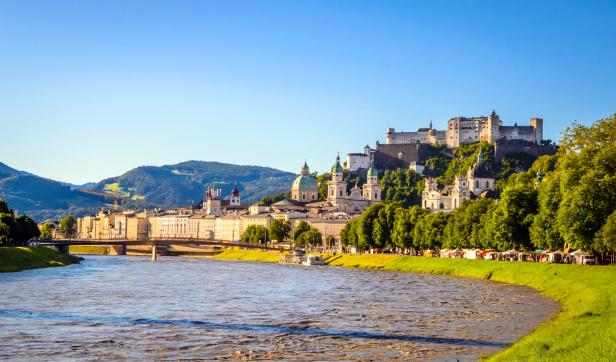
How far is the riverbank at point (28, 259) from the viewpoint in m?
91.1

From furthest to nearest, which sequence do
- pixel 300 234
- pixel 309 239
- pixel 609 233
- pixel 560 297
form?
1. pixel 300 234
2. pixel 309 239
3. pixel 609 233
4. pixel 560 297

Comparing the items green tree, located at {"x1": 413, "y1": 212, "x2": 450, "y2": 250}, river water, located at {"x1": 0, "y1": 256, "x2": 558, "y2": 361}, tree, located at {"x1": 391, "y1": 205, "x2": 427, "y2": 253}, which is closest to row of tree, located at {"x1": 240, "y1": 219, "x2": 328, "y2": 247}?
tree, located at {"x1": 391, "y1": 205, "x2": 427, "y2": 253}

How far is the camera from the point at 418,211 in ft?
441

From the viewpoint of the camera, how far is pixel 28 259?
101312mm

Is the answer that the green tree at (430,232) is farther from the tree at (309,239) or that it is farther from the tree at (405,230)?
the tree at (309,239)

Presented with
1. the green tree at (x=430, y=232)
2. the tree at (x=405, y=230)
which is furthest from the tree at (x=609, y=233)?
the tree at (x=405, y=230)

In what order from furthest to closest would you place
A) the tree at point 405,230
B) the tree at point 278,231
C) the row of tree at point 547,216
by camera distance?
the tree at point 278,231 < the tree at point 405,230 < the row of tree at point 547,216

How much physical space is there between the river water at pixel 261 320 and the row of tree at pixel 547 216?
21.3 ft

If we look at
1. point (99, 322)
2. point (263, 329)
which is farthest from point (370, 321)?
point (99, 322)

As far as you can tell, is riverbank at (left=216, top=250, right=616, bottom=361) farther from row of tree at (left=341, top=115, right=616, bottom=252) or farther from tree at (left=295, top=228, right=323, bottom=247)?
tree at (left=295, top=228, right=323, bottom=247)

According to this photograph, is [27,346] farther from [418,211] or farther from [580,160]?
[418,211]

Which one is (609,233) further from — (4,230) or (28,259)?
(4,230)

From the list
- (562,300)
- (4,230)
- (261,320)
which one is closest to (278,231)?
(4,230)

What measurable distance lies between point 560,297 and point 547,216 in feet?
67.9
